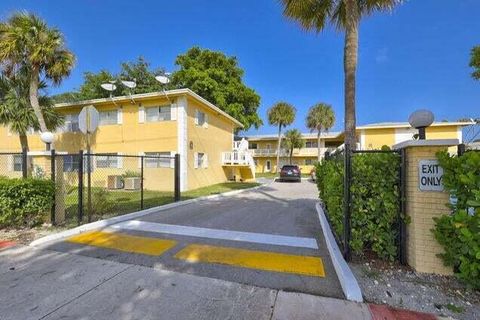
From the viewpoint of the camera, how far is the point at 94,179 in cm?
1611

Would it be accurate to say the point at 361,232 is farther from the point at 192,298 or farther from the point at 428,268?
the point at 192,298

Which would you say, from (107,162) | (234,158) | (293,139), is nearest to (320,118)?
(293,139)

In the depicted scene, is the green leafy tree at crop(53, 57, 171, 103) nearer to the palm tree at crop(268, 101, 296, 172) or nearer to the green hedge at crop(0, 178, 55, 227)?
the palm tree at crop(268, 101, 296, 172)

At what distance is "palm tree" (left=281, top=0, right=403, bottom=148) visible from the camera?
266 inches

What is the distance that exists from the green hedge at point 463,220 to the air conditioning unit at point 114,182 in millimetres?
15115

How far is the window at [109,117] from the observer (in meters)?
17.0

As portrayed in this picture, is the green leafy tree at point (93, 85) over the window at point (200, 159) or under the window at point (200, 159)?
over

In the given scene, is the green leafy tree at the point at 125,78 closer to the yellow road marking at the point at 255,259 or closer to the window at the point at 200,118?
the window at the point at 200,118

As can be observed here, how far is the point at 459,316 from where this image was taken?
2771 mm

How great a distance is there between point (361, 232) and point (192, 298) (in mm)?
2643

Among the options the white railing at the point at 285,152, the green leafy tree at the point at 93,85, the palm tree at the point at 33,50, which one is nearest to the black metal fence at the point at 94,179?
the palm tree at the point at 33,50

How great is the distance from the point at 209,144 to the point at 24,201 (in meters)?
13.3

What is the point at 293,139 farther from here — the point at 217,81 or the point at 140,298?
the point at 140,298

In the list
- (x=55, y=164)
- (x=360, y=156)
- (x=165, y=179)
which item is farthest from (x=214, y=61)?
(x=360, y=156)
